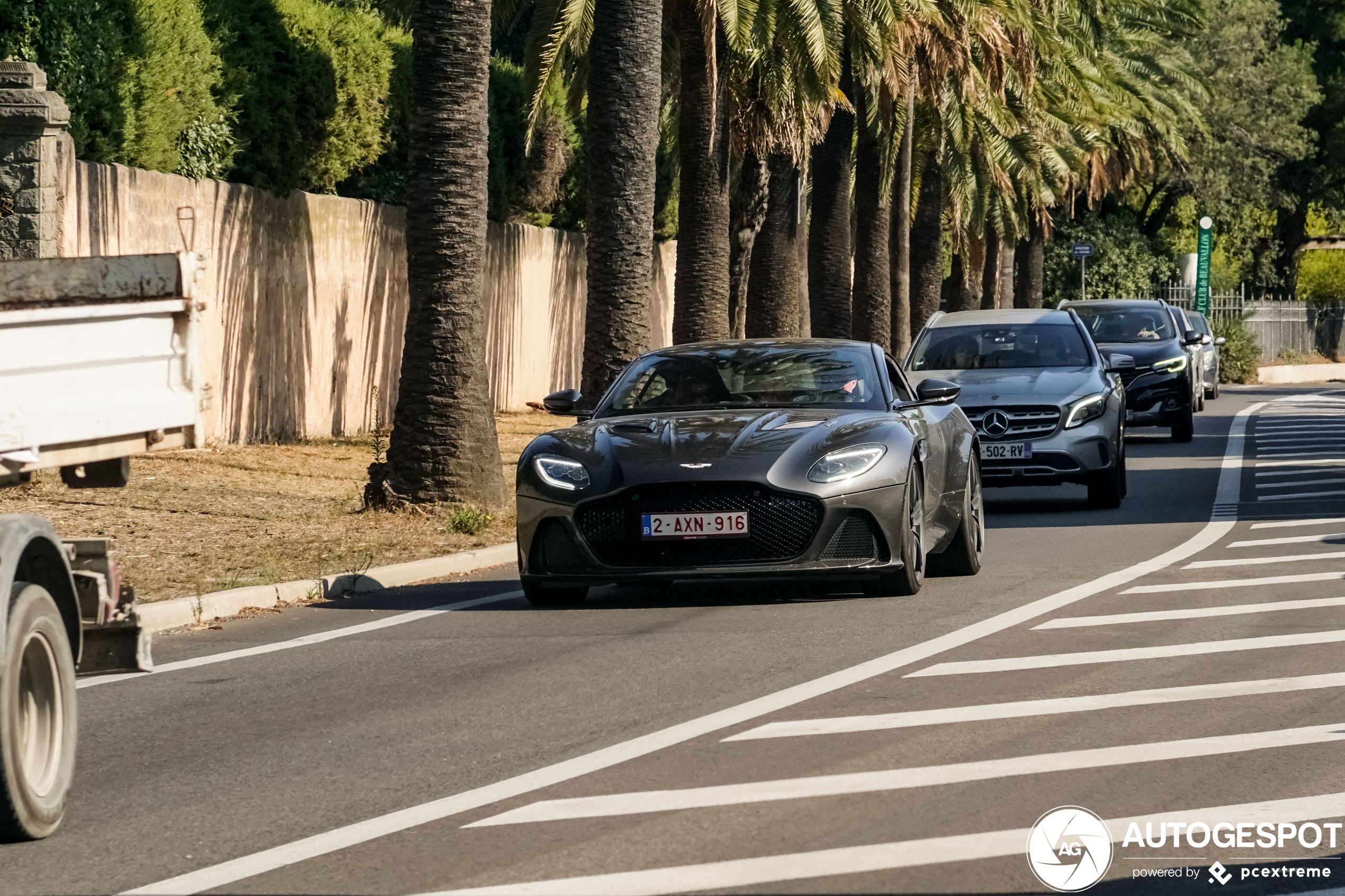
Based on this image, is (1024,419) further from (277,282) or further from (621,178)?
(277,282)

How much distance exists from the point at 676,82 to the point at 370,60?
26.3ft

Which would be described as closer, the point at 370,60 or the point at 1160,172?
the point at 370,60

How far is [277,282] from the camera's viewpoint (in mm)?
21609

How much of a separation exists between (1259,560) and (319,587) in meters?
5.95

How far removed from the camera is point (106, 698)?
8.73 meters

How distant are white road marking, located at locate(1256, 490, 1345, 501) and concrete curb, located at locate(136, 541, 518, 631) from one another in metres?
7.33

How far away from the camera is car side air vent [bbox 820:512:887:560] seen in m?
10.8

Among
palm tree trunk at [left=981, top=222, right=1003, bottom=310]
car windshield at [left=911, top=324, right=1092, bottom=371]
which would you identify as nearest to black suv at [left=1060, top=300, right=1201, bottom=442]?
car windshield at [left=911, top=324, right=1092, bottom=371]

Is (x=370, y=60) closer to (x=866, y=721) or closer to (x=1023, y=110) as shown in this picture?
(x=866, y=721)

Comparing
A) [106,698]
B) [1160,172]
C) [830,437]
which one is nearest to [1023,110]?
[1160,172]

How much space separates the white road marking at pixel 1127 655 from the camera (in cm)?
884

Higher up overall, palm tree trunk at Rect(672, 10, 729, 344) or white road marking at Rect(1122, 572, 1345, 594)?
palm tree trunk at Rect(672, 10, 729, 344)

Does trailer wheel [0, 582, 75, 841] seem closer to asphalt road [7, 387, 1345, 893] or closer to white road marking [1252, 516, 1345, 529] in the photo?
asphalt road [7, 387, 1345, 893]

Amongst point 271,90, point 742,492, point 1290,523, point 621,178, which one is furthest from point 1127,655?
point 271,90
